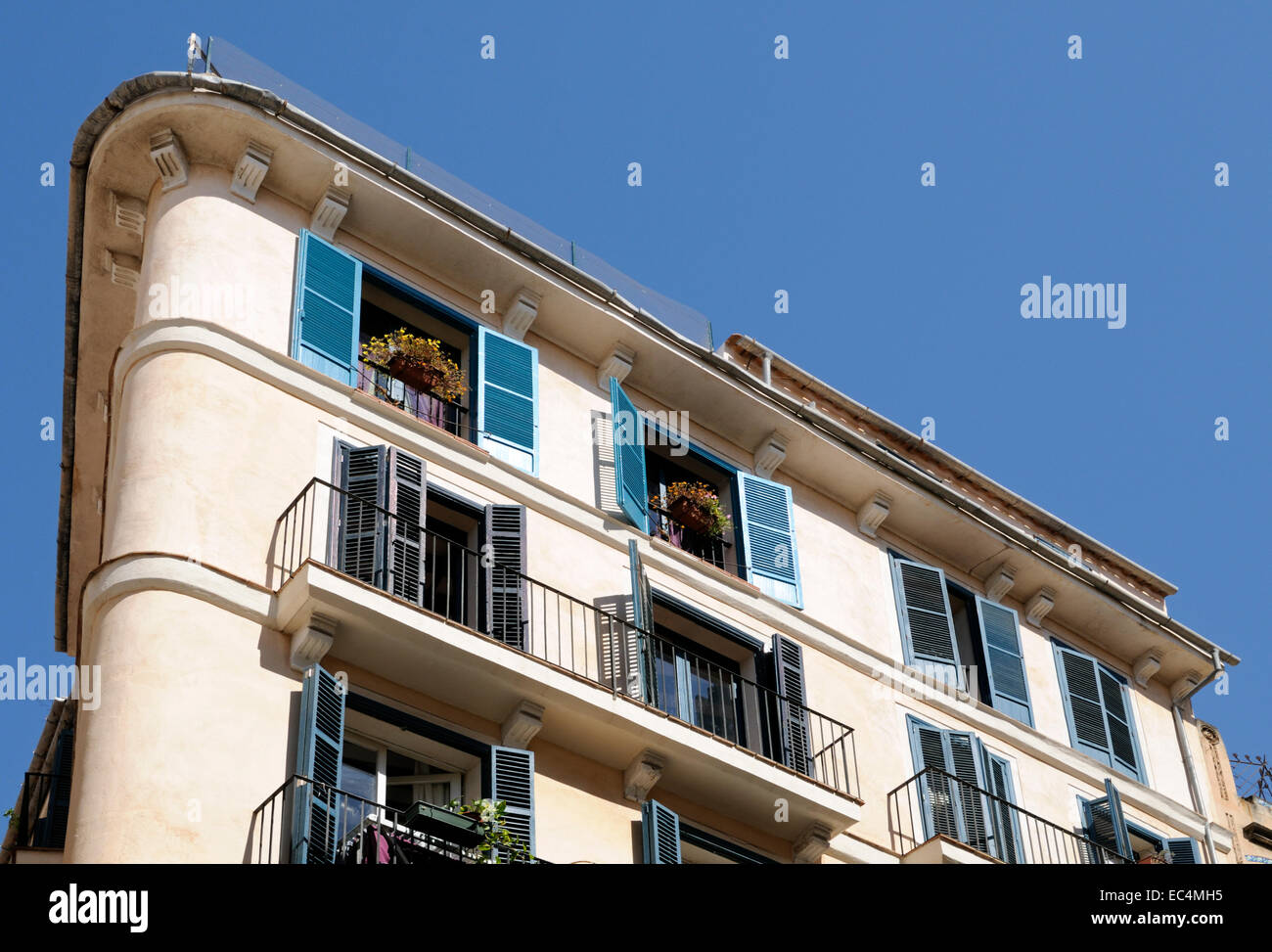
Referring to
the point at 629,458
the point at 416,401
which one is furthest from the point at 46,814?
the point at 629,458

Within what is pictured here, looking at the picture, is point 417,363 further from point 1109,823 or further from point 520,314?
point 1109,823

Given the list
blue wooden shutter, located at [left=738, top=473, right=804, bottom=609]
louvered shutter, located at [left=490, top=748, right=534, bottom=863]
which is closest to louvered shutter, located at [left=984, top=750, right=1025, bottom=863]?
blue wooden shutter, located at [left=738, top=473, right=804, bottom=609]

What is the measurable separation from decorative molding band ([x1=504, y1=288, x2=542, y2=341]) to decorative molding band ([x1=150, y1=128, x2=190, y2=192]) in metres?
3.53

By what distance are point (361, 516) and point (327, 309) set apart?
269cm

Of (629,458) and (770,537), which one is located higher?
(629,458)

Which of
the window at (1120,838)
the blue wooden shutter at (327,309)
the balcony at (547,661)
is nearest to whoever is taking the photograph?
the balcony at (547,661)

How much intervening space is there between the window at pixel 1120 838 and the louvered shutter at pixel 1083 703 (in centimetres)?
59

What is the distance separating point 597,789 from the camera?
665 inches

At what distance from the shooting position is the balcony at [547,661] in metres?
15.7

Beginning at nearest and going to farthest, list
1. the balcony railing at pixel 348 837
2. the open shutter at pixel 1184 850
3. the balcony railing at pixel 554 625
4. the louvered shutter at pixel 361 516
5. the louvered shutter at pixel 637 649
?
the balcony railing at pixel 348 837 → the louvered shutter at pixel 361 516 → the balcony railing at pixel 554 625 → the louvered shutter at pixel 637 649 → the open shutter at pixel 1184 850

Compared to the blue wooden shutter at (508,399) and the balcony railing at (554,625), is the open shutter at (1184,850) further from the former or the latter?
the blue wooden shutter at (508,399)

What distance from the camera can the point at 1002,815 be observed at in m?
20.2

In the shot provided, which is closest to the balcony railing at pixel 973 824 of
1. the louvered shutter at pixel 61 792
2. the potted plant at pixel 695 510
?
the potted plant at pixel 695 510
